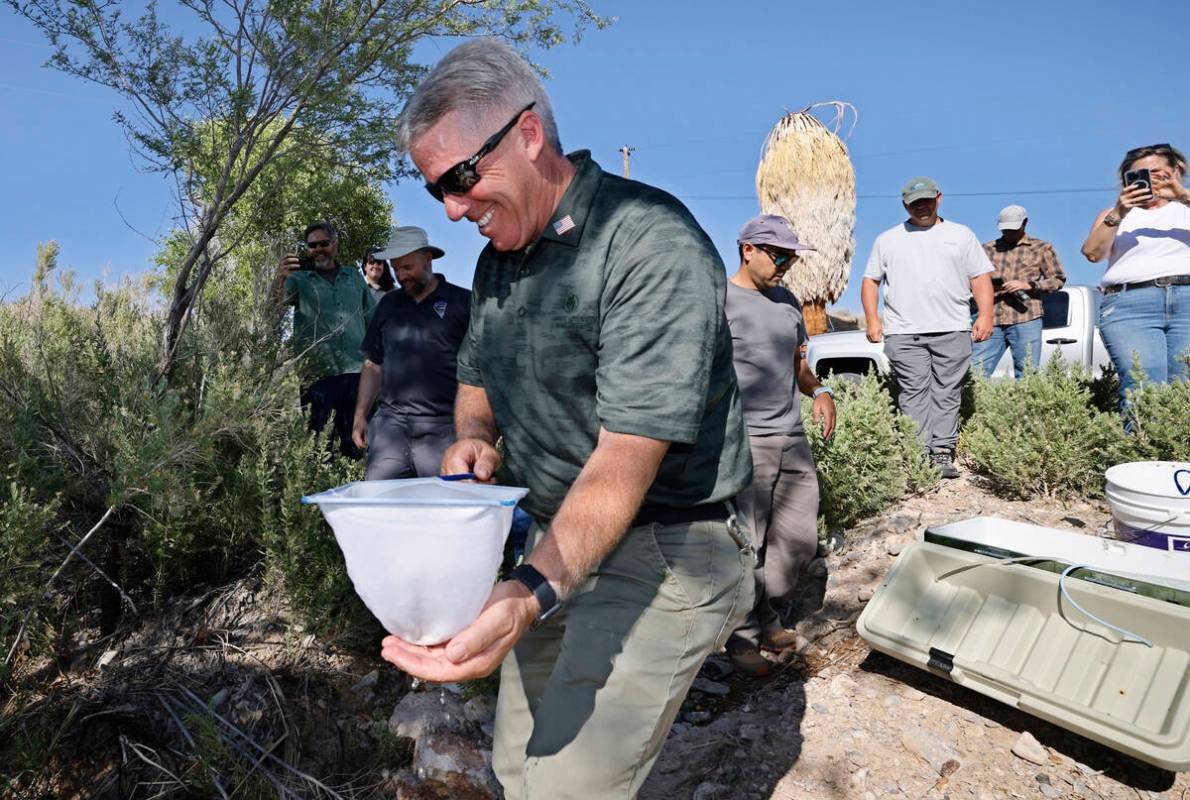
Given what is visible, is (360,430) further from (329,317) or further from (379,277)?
(379,277)

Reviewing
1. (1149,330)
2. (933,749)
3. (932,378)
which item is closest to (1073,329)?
(932,378)

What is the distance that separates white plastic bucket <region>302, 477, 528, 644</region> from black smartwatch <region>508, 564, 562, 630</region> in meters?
0.10

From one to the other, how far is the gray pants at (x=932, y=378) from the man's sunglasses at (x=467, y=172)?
16.6 ft

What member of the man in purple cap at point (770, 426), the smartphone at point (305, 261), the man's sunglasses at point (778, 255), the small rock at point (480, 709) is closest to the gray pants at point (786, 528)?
the man in purple cap at point (770, 426)

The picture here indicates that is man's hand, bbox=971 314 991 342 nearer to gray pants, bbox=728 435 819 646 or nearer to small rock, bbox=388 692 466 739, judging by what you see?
gray pants, bbox=728 435 819 646

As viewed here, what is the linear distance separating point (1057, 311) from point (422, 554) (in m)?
8.33

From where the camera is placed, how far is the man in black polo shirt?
462 cm

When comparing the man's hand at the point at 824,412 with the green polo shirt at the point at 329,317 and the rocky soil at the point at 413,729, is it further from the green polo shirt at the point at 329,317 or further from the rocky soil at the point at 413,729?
the green polo shirt at the point at 329,317

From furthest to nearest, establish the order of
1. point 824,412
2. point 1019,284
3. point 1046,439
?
point 1019,284
point 1046,439
point 824,412

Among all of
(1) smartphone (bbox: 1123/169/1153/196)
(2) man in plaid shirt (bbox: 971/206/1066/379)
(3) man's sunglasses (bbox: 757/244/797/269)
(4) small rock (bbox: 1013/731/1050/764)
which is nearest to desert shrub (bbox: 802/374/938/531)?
(2) man in plaid shirt (bbox: 971/206/1066/379)

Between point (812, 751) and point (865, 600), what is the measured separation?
1.40m

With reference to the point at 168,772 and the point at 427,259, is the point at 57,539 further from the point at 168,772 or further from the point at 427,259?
the point at 427,259

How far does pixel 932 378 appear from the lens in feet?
20.2

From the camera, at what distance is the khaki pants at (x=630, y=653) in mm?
1644
